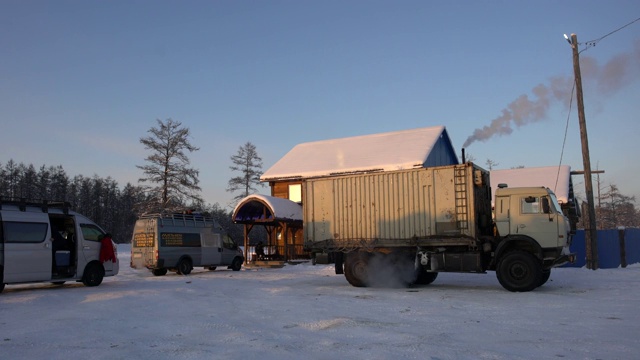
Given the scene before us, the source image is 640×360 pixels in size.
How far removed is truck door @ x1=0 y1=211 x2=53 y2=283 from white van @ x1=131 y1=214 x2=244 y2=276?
591cm

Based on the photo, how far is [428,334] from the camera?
7453 millimetres

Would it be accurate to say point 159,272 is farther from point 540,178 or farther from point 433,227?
point 540,178

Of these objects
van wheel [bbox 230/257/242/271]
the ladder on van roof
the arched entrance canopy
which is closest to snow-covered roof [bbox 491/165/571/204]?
the arched entrance canopy

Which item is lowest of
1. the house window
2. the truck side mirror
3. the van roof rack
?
the truck side mirror

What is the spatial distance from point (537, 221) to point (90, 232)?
523 inches

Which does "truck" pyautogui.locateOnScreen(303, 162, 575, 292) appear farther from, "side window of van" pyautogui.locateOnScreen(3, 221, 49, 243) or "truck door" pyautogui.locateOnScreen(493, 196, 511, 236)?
"side window of van" pyautogui.locateOnScreen(3, 221, 49, 243)

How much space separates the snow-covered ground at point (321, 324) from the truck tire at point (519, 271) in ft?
1.22

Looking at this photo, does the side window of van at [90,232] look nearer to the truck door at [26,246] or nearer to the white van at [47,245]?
the white van at [47,245]

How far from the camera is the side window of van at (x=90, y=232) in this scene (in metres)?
15.4

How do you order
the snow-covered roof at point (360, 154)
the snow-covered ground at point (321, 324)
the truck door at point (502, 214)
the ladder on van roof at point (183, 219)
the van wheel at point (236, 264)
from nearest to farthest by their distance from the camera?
the snow-covered ground at point (321, 324) → the truck door at point (502, 214) → the ladder on van roof at point (183, 219) → the van wheel at point (236, 264) → the snow-covered roof at point (360, 154)

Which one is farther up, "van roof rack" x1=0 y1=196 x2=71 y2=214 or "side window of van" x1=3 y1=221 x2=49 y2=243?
"van roof rack" x1=0 y1=196 x2=71 y2=214

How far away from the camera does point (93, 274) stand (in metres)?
15.5

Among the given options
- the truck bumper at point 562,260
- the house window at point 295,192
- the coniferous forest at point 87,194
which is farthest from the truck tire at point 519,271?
the coniferous forest at point 87,194

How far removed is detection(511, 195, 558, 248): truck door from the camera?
43.4 ft
